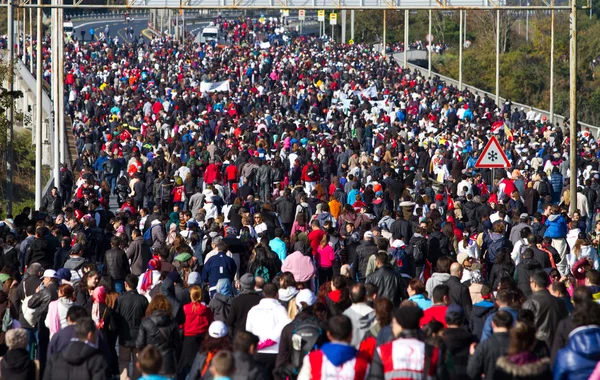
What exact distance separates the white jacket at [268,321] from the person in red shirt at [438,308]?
1263 mm

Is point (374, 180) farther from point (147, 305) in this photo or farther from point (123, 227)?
point (147, 305)

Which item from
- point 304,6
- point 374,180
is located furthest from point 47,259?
point 304,6

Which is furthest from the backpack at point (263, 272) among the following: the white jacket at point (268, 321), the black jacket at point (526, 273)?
the white jacket at point (268, 321)

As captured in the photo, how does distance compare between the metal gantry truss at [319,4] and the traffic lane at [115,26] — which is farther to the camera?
the traffic lane at [115,26]

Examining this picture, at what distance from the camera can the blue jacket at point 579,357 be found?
980cm

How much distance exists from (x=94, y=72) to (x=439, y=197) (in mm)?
34532

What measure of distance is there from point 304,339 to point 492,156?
538 inches

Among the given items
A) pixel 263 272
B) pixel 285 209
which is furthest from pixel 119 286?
pixel 285 209

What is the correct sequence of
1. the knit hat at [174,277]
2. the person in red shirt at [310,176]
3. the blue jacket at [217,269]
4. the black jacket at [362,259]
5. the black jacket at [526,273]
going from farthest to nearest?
the person in red shirt at [310,176], the black jacket at [362,259], the blue jacket at [217,269], the black jacket at [526,273], the knit hat at [174,277]

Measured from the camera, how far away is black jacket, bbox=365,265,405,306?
1519cm

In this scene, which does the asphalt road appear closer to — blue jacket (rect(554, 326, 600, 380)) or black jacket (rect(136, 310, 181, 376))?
black jacket (rect(136, 310, 181, 376))

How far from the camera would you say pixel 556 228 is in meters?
20.6

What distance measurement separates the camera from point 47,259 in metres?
18.8

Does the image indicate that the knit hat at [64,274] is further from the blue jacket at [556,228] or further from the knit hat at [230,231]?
the blue jacket at [556,228]
